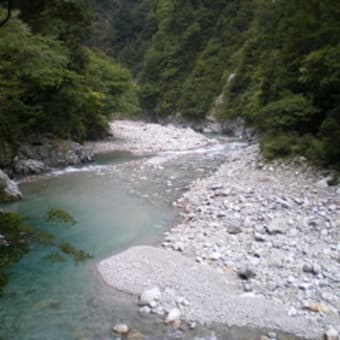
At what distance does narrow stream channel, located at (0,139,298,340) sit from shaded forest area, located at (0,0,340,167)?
2.25 metres

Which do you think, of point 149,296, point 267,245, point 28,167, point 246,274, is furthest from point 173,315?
point 28,167

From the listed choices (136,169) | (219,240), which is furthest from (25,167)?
(219,240)

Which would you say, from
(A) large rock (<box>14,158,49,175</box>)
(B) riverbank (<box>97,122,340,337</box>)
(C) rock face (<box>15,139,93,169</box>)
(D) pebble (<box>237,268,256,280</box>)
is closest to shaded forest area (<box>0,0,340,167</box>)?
(C) rock face (<box>15,139,93,169</box>)

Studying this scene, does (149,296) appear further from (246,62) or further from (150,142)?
(246,62)

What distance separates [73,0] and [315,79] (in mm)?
8551

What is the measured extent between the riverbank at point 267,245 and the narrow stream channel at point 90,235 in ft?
1.35

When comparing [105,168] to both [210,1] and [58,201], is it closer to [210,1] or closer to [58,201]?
[58,201]

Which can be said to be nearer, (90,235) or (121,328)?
(121,328)

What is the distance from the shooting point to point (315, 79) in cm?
1013

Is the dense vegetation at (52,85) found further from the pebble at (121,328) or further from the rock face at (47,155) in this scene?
the pebble at (121,328)

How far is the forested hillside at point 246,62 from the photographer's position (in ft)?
33.1

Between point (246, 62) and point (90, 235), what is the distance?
2277cm

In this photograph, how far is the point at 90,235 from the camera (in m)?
7.20

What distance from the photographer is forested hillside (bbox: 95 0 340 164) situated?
10086 mm
